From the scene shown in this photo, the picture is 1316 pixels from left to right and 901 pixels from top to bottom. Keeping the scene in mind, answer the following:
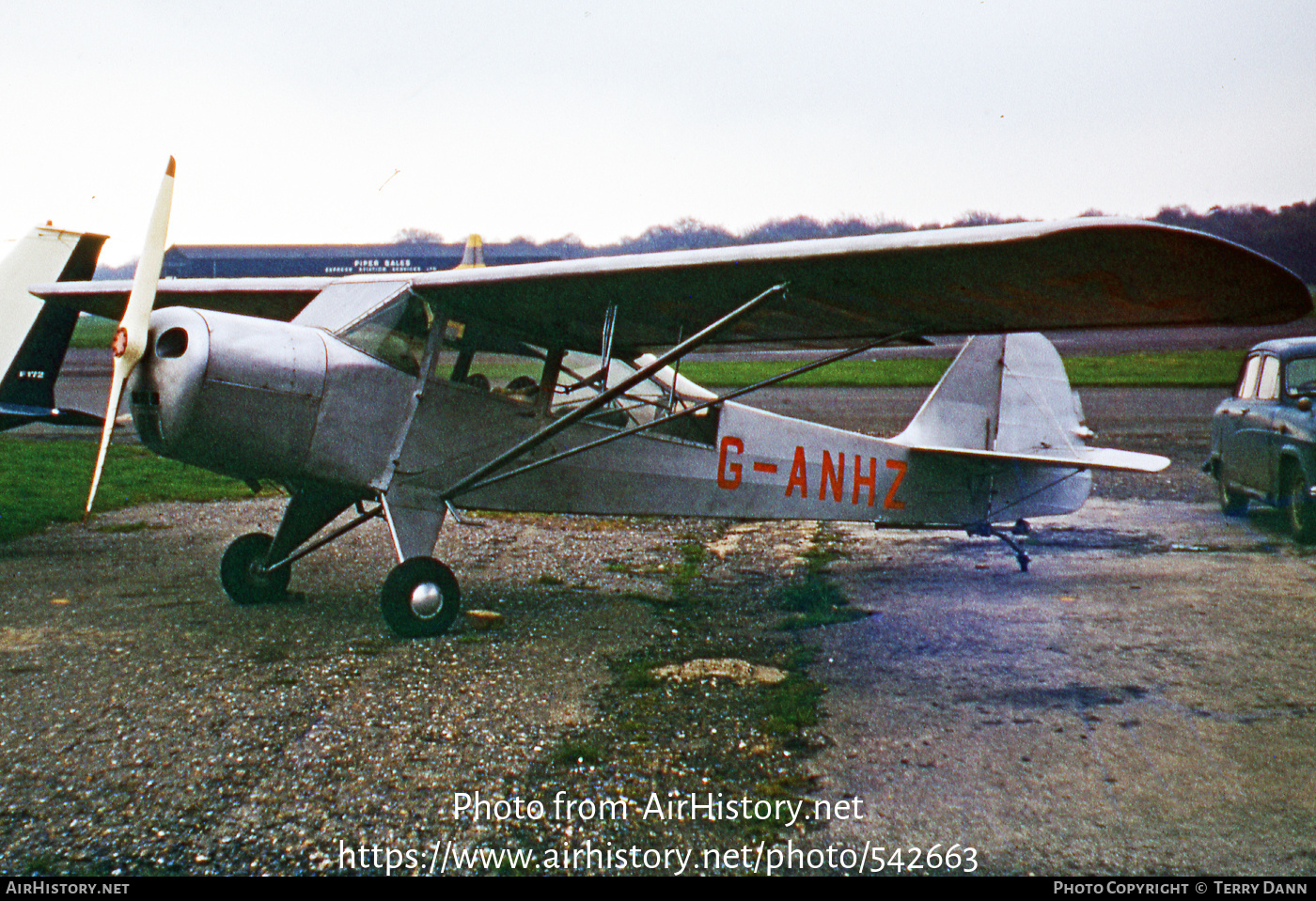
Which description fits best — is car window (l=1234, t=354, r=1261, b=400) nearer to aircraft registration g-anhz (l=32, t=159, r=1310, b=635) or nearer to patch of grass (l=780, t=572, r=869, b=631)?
aircraft registration g-anhz (l=32, t=159, r=1310, b=635)

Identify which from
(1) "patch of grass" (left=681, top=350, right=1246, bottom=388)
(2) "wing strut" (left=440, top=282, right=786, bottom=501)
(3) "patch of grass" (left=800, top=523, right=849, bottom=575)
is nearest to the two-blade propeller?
(2) "wing strut" (left=440, top=282, right=786, bottom=501)

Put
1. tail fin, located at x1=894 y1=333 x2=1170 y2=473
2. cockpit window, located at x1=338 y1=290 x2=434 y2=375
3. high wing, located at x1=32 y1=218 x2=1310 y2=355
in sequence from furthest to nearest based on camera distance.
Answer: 1. tail fin, located at x1=894 y1=333 x2=1170 y2=473
2. cockpit window, located at x1=338 y1=290 x2=434 y2=375
3. high wing, located at x1=32 y1=218 x2=1310 y2=355

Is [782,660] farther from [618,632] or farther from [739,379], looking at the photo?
[739,379]

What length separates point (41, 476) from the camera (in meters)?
11.4

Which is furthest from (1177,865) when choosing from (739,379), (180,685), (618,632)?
(739,379)

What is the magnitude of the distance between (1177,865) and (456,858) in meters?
2.33

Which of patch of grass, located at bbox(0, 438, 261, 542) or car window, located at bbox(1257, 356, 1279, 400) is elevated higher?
car window, located at bbox(1257, 356, 1279, 400)

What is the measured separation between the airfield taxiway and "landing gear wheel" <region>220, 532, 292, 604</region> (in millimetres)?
130

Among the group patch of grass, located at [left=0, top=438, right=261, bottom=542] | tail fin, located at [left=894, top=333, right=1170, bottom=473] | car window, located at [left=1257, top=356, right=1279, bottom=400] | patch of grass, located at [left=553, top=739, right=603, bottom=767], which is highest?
car window, located at [left=1257, top=356, right=1279, bottom=400]

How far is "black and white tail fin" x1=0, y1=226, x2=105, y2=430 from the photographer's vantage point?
8180 millimetres

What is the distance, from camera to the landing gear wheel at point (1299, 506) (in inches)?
313

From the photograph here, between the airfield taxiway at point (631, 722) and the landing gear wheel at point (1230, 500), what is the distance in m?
2.18

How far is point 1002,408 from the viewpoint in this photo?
772cm

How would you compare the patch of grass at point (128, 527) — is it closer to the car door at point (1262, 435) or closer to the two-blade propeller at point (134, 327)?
the two-blade propeller at point (134, 327)
